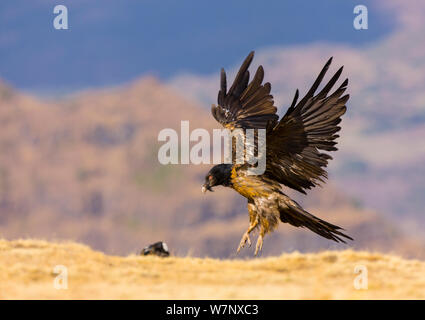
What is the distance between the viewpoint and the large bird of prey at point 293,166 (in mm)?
9688

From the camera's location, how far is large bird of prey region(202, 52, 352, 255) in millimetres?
9688

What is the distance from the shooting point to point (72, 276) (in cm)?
873

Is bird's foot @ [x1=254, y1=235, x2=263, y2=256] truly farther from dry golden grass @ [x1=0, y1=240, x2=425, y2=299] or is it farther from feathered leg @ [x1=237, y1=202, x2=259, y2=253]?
dry golden grass @ [x1=0, y1=240, x2=425, y2=299]

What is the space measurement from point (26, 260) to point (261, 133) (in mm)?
4642

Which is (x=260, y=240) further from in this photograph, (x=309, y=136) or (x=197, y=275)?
(x=309, y=136)

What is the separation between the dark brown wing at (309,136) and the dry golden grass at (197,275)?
5.73 ft

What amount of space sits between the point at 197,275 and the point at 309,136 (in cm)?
306

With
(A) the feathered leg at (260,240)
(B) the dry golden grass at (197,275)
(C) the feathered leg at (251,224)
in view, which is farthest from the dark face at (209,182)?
(B) the dry golden grass at (197,275)

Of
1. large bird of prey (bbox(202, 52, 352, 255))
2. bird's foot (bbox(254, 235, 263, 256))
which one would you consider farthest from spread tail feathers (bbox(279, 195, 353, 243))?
bird's foot (bbox(254, 235, 263, 256))

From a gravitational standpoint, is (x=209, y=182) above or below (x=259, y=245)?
above

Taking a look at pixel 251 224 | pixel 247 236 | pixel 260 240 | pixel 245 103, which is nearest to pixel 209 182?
pixel 251 224

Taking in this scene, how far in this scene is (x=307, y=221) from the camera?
10.2m

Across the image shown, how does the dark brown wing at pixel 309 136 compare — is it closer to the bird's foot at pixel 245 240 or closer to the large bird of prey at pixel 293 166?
the large bird of prey at pixel 293 166

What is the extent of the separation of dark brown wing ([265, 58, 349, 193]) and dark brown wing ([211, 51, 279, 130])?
4.83 ft
